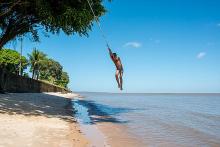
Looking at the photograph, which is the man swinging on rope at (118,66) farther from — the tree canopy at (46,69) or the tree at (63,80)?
the tree at (63,80)

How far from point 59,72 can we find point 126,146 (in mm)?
118153

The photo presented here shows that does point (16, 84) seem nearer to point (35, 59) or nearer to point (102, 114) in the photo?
point (102, 114)

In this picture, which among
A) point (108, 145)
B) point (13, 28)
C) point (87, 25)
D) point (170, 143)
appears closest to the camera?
point (108, 145)

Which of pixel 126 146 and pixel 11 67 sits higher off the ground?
pixel 11 67

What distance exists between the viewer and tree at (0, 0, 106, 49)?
779 inches

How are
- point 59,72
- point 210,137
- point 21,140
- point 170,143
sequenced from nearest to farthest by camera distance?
point 21,140 < point 170,143 < point 210,137 < point 59,72

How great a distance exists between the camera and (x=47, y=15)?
20.1 metres

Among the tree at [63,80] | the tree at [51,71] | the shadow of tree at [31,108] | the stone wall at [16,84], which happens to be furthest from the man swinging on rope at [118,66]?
the tree at [63,80]

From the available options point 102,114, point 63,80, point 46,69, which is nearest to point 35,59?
point 46,69

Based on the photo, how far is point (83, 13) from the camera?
20188 mm

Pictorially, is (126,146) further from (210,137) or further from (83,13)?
(83,13)

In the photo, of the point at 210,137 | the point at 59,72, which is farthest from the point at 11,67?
the point at 210,137

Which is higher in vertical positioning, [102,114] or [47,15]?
[47,15]

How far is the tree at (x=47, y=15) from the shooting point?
1980 cm
